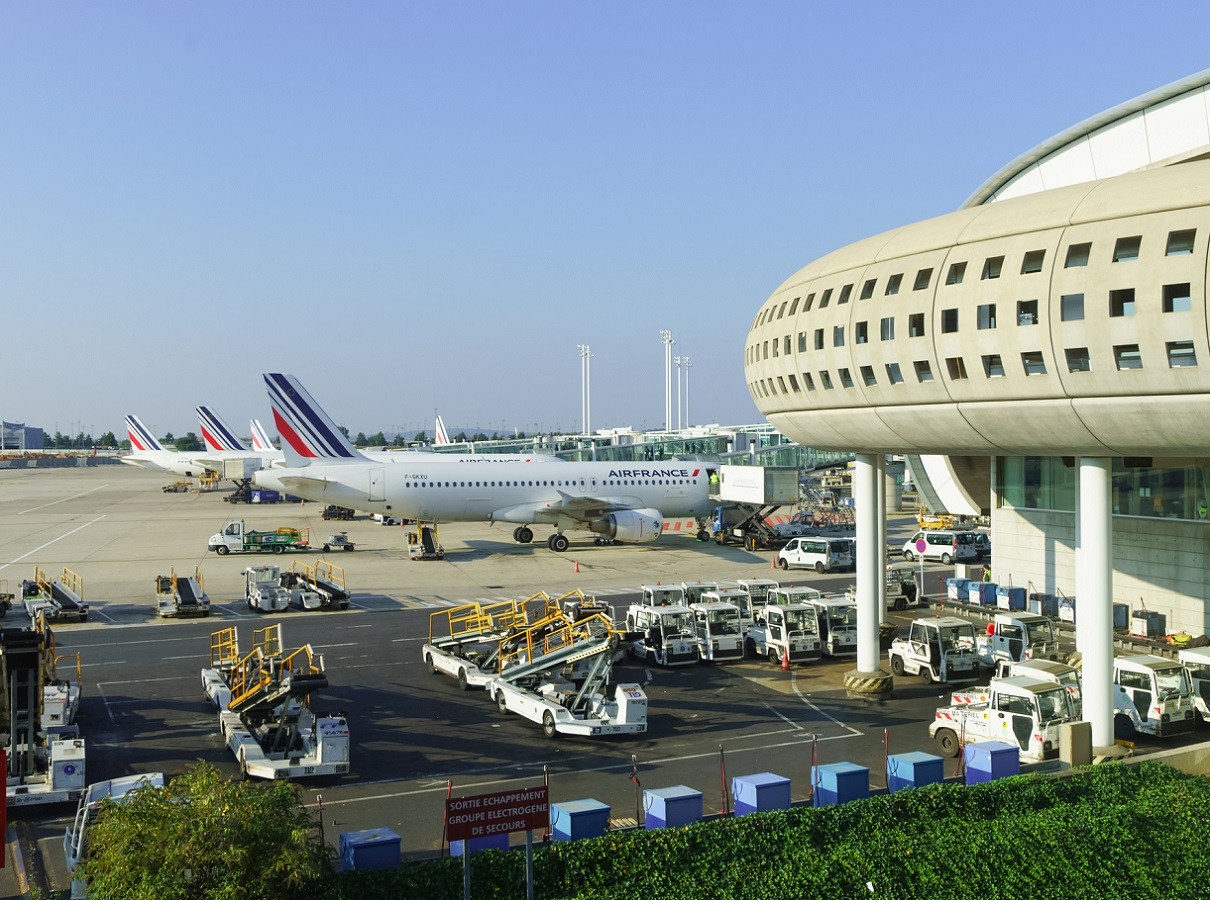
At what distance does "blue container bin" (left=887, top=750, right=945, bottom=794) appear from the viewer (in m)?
17.9

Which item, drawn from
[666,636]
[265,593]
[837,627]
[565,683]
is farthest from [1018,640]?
[265,593]

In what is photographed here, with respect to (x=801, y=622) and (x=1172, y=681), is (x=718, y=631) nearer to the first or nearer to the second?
(x=801, y=622)

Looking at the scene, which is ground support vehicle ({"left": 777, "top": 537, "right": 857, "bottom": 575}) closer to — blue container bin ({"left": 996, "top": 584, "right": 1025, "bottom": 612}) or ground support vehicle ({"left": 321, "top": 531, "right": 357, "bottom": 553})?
blue container bin ({"left": 996, "top": 584, "right": 1025, "bottom": 612})

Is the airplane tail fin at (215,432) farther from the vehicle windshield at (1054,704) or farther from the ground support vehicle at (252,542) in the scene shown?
the vehicle windshield at (1054,704)

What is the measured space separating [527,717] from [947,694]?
11471 mm

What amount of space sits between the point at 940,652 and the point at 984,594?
460 inches

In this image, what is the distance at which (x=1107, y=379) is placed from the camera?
19.3m

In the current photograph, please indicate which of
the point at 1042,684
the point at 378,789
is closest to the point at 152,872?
the point at 378,789

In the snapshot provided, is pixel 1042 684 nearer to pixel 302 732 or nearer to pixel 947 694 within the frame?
pixel 947 694

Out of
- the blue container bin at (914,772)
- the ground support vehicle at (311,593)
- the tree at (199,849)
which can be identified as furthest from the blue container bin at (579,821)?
the ground support vehicle at (311,593)

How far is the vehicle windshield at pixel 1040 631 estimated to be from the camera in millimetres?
30266

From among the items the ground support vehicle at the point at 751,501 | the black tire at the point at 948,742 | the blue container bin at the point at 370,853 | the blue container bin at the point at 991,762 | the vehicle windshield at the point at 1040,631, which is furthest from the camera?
the ground support vehicle at the point at 751,501

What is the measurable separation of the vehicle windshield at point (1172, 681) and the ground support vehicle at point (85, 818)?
20806 mm

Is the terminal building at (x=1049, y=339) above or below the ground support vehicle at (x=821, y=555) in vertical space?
above
